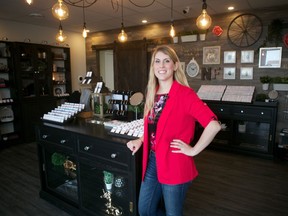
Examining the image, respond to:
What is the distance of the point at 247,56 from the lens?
4246mm

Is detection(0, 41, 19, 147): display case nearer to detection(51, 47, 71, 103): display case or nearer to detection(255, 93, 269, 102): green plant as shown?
detection(51, 47, 71, 103): display case

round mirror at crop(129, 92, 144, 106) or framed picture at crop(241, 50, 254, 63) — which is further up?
framed picture at crop(241, 50, 254, 63)

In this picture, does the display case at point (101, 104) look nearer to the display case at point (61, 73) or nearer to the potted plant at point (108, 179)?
the potted plant at point (108, 179)

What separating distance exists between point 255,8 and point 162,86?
11.6ft

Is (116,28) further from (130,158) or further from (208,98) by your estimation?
(130,158)

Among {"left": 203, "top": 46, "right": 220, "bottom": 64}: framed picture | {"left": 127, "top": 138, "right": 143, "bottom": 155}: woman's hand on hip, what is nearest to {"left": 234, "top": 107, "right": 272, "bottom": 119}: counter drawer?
{"left": 203, "top": 46, "right": 220, "bottom": 64}: framed picture

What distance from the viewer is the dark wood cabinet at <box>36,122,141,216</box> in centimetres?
183

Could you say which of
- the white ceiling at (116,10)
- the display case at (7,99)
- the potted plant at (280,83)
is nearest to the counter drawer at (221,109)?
the potted plant at (280,83)

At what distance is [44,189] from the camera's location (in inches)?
106

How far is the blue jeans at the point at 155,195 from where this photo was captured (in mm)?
1435

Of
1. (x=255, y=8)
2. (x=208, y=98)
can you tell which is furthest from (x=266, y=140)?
(x=255, y=8)

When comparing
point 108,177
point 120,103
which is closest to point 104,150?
point 108,177

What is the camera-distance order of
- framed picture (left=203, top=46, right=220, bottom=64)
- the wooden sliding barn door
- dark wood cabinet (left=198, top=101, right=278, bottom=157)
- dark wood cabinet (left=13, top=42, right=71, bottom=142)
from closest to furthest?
dark wood cabinet (left=198, top=101, right=278, bottom=157), framed picture (left=203, top=46, right=220, bottom=64), dark wood cabinet (left=13, top=42, right=71, bottom=142), the wooden sliding barn door

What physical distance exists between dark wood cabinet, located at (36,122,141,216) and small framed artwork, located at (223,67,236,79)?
10.4ft
